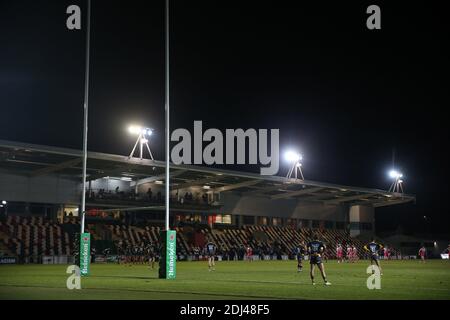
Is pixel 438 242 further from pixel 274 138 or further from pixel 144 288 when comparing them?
pixel 144 288

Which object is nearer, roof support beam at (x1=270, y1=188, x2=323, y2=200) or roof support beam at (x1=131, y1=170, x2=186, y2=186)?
roof support beam at (x1=131, y1=170, x2=186, y2=186)

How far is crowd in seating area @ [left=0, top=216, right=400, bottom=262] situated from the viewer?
5344 centimetres

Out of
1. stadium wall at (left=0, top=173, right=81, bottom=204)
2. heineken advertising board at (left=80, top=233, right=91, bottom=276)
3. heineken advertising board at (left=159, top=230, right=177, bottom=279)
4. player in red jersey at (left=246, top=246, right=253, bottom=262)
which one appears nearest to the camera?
heineken advertising board at (left=159, top=230, right=177, bottom=279)

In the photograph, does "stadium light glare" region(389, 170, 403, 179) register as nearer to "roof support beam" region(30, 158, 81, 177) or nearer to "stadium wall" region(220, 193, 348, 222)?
"stadium wall" region(220, 193, 348, 222)

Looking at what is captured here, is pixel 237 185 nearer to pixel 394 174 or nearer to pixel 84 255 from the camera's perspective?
pixel 394 174

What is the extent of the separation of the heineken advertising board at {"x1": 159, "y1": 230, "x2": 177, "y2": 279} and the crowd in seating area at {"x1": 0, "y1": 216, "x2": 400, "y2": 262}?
91.6 feet

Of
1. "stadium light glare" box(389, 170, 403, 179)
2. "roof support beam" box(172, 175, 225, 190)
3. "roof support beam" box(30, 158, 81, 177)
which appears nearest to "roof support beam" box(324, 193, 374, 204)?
"stadium light glare" box(389, 170, 403, 179)

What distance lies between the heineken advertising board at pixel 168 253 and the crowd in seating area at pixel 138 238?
27.9 meters

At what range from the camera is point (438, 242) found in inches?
3846

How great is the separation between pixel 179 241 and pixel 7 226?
20368mm

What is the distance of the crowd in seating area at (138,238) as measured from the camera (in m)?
53.4

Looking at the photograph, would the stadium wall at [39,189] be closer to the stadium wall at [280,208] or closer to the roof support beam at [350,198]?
the stadium wall at [280,208]

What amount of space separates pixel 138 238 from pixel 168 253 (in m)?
Result: 38.3

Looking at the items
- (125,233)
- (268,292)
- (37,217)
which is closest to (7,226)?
(37,217)
